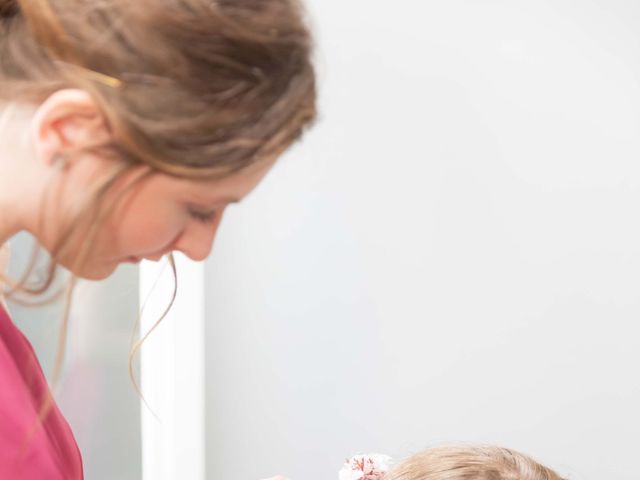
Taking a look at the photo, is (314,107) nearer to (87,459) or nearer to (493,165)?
(493,165)

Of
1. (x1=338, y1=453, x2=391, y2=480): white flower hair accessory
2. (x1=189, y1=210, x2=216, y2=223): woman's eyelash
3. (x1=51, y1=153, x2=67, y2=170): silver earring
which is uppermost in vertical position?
(x1=51, y1=153, x2=67, y2=170): silver earring

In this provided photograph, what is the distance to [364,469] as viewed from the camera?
123cm

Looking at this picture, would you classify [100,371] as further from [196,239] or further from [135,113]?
[135,113]

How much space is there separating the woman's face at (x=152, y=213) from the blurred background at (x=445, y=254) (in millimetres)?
725

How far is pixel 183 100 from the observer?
69 centimetres

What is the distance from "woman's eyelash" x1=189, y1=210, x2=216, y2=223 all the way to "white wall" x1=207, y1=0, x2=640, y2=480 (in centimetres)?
74

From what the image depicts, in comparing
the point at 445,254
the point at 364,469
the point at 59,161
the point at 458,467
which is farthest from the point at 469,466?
the point at 59,161

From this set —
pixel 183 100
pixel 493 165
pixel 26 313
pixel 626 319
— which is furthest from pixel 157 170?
pixel 626 319

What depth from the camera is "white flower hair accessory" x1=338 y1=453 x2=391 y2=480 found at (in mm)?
1220

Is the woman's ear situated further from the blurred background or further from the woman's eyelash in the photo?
the blurred background

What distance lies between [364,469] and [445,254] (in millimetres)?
510

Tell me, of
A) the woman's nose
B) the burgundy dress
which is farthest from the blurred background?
the woman's nose

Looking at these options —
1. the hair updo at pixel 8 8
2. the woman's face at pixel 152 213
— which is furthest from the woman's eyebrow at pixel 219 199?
the hair updo at pixel 8 8

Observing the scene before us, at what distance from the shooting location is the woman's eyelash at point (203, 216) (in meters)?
0.79
